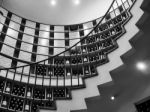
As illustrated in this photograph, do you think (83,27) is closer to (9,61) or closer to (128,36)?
(9,61)

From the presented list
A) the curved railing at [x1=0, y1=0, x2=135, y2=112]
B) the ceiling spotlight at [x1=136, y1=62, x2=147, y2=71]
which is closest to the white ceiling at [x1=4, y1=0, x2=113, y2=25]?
the curved railing at [x1=0, y1=0, x2=135, y2=112]

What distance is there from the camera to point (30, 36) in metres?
7.96

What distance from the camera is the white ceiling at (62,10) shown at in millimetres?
9219

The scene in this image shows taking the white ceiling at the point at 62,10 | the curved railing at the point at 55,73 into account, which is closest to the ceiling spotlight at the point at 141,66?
the curved railing at the point at 55,73

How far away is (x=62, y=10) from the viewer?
9.52 m

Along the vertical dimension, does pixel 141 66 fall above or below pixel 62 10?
below

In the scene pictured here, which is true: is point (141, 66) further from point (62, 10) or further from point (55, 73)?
point (62, 10)

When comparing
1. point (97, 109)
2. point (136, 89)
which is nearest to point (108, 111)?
point (97, 109)

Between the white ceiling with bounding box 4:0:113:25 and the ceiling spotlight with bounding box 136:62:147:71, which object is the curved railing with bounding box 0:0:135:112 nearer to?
the ceiling spotlight with bounding box 136:62:147:71

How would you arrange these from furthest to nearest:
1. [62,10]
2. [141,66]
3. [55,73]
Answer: [62,10], [55,73], [141,66]

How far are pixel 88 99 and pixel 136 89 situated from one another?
1.20 metres

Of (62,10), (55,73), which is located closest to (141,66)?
(55,73)

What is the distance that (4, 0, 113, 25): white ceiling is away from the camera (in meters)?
9.22

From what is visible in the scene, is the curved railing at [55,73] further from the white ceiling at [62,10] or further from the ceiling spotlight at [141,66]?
the white ceiling at [62,10]
